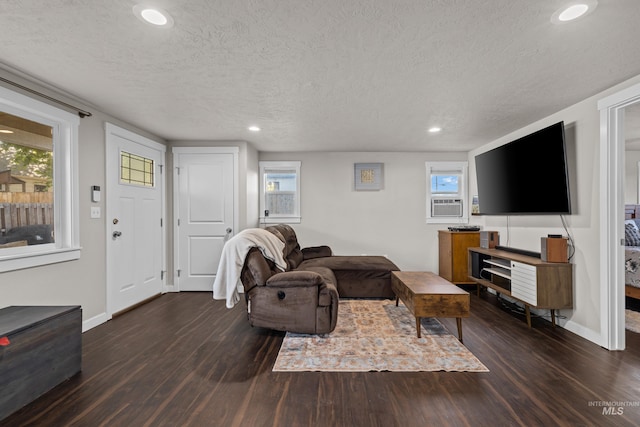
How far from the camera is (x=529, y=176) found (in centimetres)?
332

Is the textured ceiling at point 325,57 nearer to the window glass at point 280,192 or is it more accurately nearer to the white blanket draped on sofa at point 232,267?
the white blanket draped on sofa at point 232,267

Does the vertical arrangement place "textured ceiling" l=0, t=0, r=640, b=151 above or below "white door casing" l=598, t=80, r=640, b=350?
above

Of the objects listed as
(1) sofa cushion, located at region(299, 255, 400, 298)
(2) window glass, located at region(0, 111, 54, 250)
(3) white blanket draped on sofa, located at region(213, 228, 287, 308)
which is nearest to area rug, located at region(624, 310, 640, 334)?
(1) sofa cushion, located at region(299, 255, 400, 298)

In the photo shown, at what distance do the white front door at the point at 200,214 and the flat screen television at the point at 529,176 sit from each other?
12.4 ft

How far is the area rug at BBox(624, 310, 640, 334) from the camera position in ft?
9.68

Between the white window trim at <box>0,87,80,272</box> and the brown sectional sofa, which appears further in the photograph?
the brown sectional sofa

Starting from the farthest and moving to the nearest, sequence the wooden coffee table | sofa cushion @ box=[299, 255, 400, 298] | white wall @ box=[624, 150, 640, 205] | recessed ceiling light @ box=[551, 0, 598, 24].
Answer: white wall @ box=[624, 150, 640, 205] < sofa cushion @ box=[299, 255, 400, 298] < the wooden coffee table < recessed ceiling light @ box=[551, 0, 598, 24]

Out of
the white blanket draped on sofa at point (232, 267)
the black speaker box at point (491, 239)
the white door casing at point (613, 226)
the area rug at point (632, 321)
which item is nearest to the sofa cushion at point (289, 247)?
the white blanket draped on sofa at point (232, 267)

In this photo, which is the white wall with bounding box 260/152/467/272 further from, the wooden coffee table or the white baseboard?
the white baseboard

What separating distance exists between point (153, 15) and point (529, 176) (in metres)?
3.79

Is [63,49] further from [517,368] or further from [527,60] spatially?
[517,368]

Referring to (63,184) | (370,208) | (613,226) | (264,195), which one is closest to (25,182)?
(63,184)

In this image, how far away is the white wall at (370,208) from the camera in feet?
17.0

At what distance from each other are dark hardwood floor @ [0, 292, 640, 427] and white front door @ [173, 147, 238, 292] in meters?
1.60
